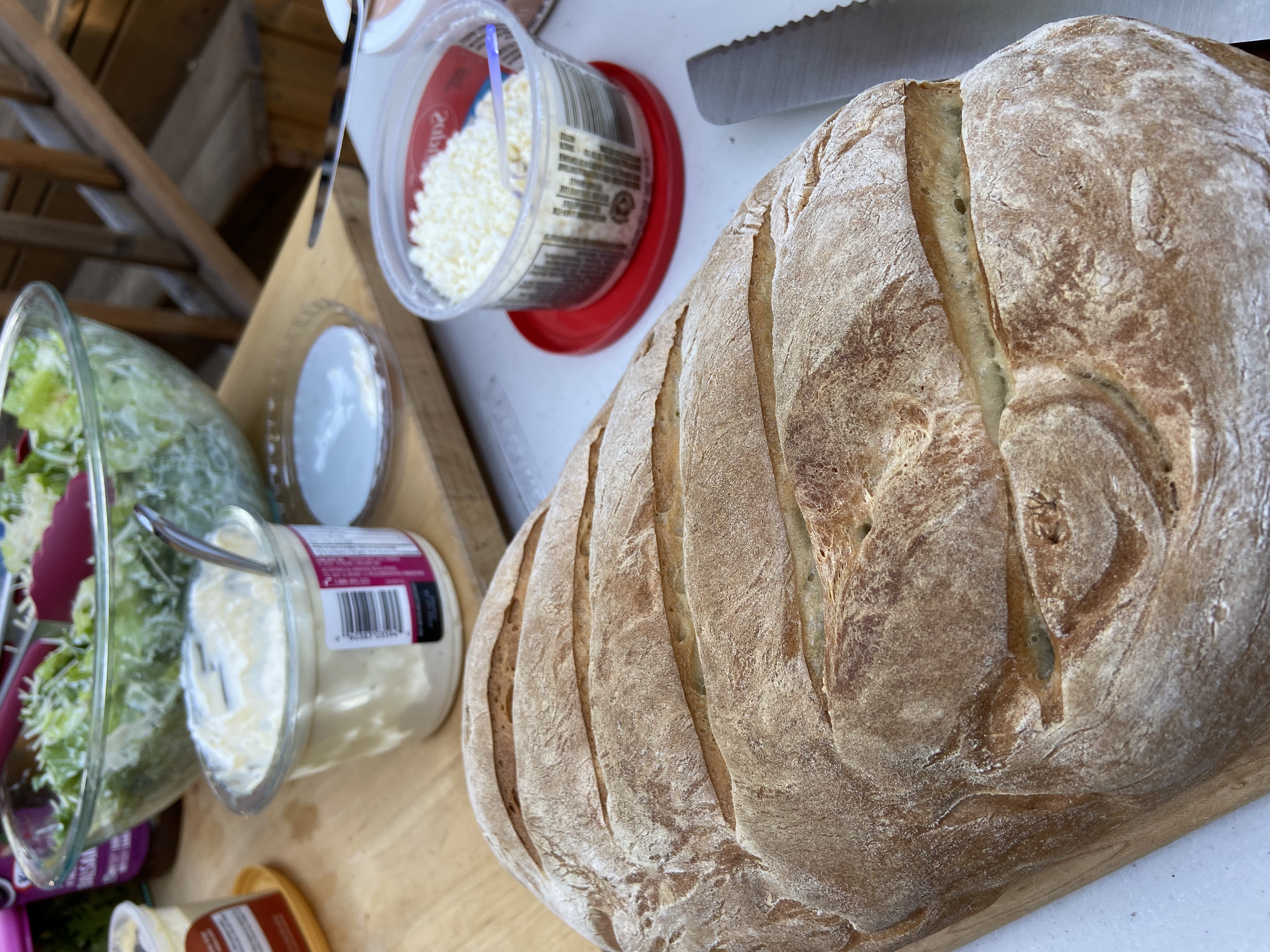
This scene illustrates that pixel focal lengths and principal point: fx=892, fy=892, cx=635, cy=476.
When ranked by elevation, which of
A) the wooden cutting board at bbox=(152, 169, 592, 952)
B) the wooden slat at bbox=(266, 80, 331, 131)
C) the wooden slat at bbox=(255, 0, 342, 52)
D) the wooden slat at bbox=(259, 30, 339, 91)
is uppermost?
the wooden slat at bbox=(255, 0, 342, 52)

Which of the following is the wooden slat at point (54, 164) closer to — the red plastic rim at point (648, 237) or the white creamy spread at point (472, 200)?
the white creamy spread at point (472, 200)

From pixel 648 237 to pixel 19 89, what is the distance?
1400 millimetres

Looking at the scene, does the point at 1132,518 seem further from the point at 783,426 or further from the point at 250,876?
the point at 250,876

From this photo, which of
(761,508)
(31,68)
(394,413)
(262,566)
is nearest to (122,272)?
(31,68)

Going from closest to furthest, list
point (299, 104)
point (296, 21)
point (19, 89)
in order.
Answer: point (19, 89)
point (296, 21)
point (299, 104)

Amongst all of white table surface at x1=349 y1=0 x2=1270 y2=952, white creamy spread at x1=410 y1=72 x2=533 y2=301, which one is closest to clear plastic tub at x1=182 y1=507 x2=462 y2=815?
white table surface at x1=349 y1=0 x2=1270 y2=952

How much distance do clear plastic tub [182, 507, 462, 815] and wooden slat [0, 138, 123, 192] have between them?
102 cm

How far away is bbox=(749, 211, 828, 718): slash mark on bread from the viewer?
2.15 feet

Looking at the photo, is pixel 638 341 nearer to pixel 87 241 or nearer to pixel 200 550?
pixel 200 550

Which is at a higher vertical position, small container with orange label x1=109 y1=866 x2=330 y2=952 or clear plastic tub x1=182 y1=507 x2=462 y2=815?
clear plastic tub x1=182 y1=507 x2=462 y2=815

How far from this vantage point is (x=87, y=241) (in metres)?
2.00

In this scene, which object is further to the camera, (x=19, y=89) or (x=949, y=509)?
(x=19, y=89)

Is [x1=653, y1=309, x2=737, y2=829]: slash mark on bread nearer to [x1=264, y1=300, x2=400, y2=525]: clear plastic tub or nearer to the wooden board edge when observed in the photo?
the wooden board edge

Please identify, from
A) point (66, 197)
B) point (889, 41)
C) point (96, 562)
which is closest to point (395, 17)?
point (889, 41)
